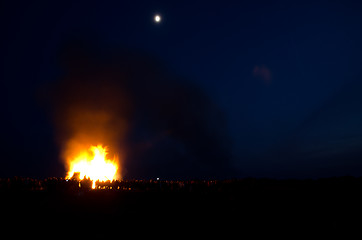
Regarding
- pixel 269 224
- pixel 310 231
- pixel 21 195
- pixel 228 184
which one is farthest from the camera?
pixel 21 195

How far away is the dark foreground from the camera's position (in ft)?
36.8

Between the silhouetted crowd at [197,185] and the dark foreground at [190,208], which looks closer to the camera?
the dark foreground at [190,208]

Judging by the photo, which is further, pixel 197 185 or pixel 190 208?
pixel 197 185

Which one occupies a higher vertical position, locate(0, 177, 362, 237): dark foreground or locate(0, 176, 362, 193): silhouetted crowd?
locate(0, 176, 362, 193): silhouetted crowd

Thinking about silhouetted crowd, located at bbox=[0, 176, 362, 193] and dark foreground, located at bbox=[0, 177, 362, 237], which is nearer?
dark foreground, located at bbox=[0, 177, 362, 237]

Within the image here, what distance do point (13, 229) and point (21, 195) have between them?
4.57 metres

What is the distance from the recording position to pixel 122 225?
512 inches

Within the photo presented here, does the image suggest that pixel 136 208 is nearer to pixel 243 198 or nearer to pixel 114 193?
pixel 114 193

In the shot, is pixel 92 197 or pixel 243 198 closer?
pixel 243 198

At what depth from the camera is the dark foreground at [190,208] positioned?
11.2 m

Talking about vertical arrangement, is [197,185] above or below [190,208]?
above

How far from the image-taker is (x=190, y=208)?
13867 millimetres

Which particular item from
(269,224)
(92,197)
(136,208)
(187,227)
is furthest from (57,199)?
(269,224)

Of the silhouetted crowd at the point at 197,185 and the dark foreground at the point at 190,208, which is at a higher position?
the silhouetted crowd at the point at 197,185
